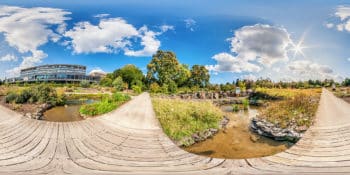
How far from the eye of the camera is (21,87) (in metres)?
2.25

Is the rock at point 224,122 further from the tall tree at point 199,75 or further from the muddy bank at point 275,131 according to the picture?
the tall tree at point 199,75

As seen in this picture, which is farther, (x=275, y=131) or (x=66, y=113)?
(x=275, y=131)

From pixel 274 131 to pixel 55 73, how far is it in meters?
3.01

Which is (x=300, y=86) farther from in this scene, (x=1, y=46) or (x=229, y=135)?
(x=1, y=46)

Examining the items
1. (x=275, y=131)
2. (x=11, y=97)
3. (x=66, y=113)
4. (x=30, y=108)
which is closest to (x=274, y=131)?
(x=275, y=131)

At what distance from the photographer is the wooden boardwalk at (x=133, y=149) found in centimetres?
146

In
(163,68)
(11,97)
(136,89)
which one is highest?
(163,68)

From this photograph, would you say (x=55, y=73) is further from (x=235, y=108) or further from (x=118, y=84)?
(x=235, y=108)

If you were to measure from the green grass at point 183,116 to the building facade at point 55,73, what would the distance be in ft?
2.88

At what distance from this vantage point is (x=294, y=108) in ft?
8.53

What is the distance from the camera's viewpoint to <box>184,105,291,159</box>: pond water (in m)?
2.65

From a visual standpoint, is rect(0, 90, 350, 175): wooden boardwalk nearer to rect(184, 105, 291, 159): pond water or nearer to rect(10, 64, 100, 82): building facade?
rect(10, 64, 100, 82): building facade

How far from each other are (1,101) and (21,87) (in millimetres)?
232

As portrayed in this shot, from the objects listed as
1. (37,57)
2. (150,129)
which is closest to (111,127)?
(150,129)
